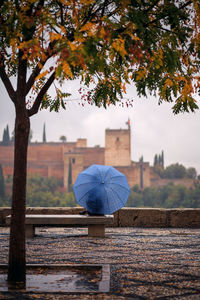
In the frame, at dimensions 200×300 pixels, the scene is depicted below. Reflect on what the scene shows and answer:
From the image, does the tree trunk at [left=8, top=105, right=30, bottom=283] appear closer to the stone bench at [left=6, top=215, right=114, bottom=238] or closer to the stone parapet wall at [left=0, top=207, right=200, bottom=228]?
the stone bench at [left=6, top=215, right=114, bottom=238]

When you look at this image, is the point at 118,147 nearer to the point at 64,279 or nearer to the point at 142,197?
the point at 142,197

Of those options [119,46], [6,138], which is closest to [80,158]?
[6,138]

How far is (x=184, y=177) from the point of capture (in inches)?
2496

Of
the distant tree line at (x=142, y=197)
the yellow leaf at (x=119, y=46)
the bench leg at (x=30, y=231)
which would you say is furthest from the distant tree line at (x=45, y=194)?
the yellow leaf at (x=119, y=46)

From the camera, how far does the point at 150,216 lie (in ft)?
27.9

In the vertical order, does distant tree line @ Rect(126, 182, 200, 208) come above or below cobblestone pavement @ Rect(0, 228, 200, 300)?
below

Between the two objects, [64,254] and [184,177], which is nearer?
[64,254]

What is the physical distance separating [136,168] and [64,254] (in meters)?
54.5

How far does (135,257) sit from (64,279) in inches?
54.6

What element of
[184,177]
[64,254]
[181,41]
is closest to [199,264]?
[64,254]

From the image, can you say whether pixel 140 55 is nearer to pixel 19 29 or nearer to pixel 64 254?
pixel 19 29

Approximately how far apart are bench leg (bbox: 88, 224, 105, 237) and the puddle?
2.74 meters

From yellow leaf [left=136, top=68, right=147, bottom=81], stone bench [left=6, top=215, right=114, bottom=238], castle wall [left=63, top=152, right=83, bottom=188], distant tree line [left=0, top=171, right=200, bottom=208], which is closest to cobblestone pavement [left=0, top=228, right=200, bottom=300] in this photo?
stone bench [left=6, top=215, right=114, bottom=238]

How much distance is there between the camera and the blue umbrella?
6797mm
